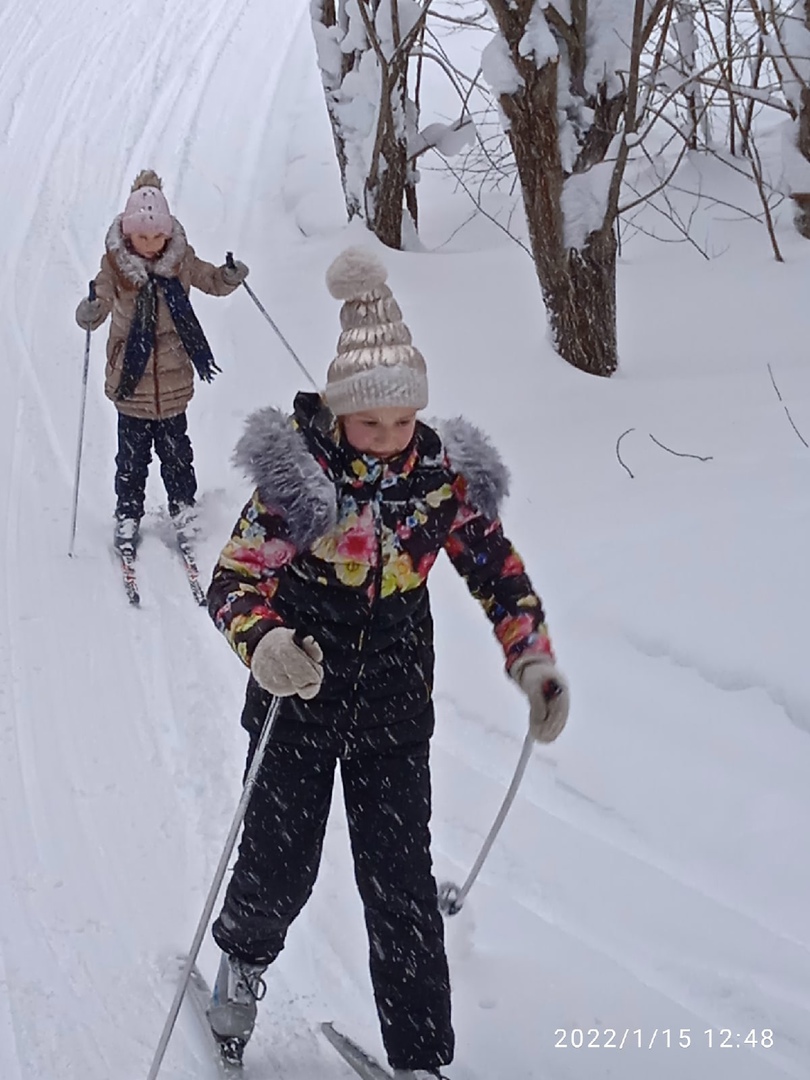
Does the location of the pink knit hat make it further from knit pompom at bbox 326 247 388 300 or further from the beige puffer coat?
knit pompom at bbox 326 247 388 300

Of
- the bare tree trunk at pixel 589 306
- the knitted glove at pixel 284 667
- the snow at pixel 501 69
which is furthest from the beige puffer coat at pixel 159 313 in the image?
the knitted glove at pixel 284 667

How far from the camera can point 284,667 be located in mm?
2164

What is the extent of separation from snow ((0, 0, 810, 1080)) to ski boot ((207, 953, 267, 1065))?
0.10 metres

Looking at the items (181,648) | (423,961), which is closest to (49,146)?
(181,648)

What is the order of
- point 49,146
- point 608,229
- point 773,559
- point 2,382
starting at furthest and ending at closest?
point 49,146 → point 2,382 → point 608,229 → point 773,559

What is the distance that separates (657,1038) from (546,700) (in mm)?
1039

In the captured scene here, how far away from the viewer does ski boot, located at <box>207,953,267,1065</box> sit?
2703mm

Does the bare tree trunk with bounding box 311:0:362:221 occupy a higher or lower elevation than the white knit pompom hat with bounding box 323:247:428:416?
higher

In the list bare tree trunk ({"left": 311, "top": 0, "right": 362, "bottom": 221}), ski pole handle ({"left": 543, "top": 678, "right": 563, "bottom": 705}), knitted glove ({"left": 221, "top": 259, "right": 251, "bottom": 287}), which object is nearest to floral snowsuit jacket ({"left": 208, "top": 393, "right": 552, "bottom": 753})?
ski pole handle ({"left": 543, "top": 678, "right": 563, "bottom": 705})

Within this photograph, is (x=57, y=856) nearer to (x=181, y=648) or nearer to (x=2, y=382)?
(x=181, y=648)

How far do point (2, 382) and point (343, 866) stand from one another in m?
4.94

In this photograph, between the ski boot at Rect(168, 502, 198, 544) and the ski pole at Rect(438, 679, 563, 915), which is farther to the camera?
the ski boot at Rect(168, 502, 198, 544)

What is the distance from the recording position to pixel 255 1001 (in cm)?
275

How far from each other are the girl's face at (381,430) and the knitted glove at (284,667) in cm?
43
